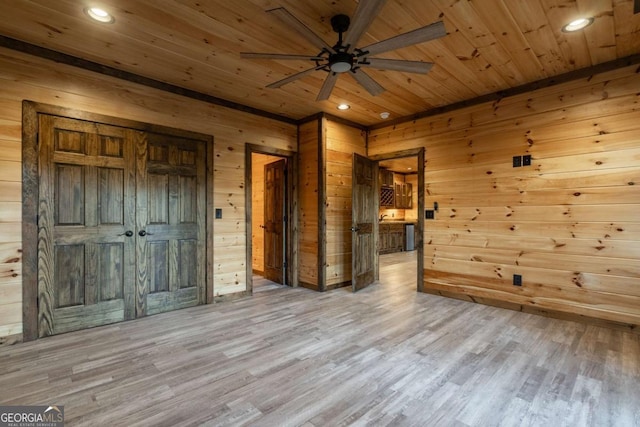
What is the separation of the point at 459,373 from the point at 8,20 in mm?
Result: 4527

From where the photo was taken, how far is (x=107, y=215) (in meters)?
3.32

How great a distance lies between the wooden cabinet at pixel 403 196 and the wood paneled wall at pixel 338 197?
4.82m

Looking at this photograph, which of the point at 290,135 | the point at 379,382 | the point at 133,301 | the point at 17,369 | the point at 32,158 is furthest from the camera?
the point at 290,135

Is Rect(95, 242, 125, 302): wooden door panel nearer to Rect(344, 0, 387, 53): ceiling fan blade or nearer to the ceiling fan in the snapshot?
the ceiling fan

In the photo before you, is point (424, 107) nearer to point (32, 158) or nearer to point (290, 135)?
point (290, 135)

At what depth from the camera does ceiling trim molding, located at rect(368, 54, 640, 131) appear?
3.15m

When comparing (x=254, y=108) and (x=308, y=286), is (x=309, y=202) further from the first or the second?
(x=254, y=108)

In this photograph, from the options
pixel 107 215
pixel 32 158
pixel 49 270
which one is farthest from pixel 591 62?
pixel 49 270

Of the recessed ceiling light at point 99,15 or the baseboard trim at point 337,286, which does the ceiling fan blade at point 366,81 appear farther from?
the baseboard trim at point 337,286

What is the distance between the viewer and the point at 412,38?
212 cm

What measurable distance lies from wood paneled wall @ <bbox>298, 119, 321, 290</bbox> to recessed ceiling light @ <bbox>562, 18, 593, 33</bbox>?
119 inches

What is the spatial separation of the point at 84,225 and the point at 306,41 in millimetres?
2879

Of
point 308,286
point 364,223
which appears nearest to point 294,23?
point 364,223

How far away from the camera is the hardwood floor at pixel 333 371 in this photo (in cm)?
184
